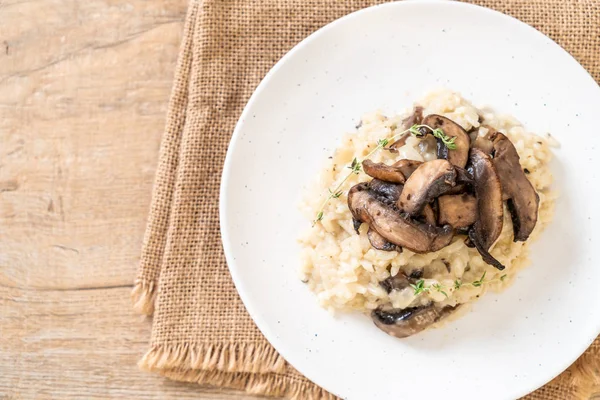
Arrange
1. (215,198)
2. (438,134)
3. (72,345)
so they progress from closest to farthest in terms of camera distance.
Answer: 1. (438,134)
2. (215,198)
3. (72,345)

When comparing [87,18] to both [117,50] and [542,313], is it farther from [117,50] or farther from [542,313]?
[542,313]

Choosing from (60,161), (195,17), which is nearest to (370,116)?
(195,17)

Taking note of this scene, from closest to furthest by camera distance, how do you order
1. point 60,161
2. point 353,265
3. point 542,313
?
1. point 353,265
2. point 542,313
3. point 60,161

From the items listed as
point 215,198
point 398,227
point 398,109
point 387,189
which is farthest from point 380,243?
point 215,198

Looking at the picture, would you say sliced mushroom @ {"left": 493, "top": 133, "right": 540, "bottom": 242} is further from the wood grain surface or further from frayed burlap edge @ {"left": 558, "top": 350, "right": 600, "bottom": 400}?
the wood grain surface

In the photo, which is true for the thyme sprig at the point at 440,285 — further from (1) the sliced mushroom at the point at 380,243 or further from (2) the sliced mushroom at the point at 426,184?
(2) the sliced mushroom at the point at 426,184

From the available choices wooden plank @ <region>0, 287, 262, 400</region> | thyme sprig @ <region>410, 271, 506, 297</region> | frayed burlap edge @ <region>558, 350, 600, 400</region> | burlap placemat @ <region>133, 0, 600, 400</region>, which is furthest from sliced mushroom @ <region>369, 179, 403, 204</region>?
wooden plank @ <region>0, 287, 262, 400</region>

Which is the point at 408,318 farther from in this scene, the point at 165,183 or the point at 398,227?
the point at 165,183
